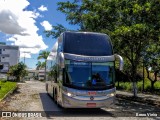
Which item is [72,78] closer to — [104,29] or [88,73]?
[88,73]

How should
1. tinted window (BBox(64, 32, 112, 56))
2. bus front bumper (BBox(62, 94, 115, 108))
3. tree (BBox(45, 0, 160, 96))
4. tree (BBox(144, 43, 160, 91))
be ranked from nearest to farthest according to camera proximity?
bus front bumper (BBox(62, 94, 115, 108))
tinted window (BBox(64, 32, 112, 56))
tree (BBox(45, 0, 160, 96))
tree (BBox(144, 43, 160, 91))

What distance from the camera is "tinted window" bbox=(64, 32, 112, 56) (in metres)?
16.2

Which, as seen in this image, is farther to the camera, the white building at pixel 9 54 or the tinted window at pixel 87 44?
the white building at pixel 9 54

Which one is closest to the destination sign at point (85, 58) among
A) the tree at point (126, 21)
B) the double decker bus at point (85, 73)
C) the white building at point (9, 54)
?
the double decker bus at point (85, 73)

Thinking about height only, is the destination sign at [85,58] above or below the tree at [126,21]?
below

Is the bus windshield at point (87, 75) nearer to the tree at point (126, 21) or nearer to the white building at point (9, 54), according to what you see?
the tree at point (126, 21)

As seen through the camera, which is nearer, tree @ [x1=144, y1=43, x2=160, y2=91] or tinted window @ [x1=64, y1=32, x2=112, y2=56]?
tinted window @ [x1=64, y1=32, x2=112, y2=56]

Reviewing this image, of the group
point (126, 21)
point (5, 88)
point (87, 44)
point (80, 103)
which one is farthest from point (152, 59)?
point (80, 103)

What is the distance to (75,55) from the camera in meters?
15.9

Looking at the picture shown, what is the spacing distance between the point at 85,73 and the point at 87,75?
0.14 meters

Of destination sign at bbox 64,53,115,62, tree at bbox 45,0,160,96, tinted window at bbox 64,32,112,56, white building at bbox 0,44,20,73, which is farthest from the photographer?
white building at bbox 0,44,20,73

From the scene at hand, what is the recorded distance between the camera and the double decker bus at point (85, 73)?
1528 cm

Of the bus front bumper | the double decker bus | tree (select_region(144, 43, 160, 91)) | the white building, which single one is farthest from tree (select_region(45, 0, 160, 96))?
the white building

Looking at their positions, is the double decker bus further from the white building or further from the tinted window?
the white building
